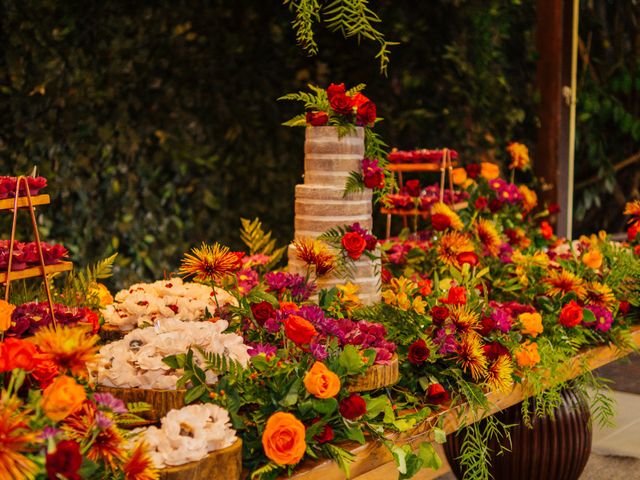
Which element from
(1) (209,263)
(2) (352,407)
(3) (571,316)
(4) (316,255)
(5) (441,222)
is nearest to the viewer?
(2) (352,407)

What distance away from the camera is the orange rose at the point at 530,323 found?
188cm

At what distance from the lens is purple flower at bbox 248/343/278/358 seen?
1397 millimetres

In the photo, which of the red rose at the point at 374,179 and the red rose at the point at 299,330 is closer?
the red rose at the point at 299,330

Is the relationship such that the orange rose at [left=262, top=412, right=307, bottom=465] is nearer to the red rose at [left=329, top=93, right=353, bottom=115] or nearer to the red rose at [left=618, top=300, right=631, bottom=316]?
the red rose at [left=329, top=93, right=353, bottom=115]

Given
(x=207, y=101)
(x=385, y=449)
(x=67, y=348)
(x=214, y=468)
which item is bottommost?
(x=385, y=449)

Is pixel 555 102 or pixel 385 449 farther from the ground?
pixel 555 102

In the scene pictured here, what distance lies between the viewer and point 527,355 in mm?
1795

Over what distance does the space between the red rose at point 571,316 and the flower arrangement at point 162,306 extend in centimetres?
86

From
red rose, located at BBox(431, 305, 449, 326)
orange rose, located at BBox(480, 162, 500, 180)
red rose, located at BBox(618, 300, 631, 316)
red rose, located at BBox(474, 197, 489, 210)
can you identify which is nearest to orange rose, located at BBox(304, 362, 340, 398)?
red rose, located at BBox(431, 305, 449, 326)

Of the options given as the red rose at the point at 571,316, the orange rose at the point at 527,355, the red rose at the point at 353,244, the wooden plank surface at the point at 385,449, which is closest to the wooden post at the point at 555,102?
the red rose at the point at 571,316

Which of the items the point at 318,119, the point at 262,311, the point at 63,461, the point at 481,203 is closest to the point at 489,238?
the point at 481,203

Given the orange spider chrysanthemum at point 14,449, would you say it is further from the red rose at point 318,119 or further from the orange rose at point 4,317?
the red rose at point 318,119

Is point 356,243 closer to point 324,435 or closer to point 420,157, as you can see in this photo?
point 324,435

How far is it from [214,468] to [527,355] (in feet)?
2.96
